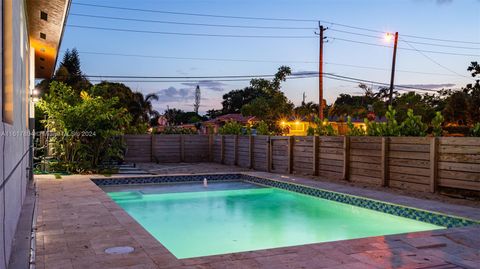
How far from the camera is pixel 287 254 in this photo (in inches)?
166

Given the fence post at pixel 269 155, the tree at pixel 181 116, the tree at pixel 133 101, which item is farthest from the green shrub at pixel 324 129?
the tree at pixel 181 116

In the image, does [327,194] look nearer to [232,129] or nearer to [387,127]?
[387,127]

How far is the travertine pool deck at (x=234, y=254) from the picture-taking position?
12.8 ft

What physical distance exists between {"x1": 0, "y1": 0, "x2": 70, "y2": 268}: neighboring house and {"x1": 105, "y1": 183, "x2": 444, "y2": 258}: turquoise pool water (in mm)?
2378

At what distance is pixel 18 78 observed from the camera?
482 cm

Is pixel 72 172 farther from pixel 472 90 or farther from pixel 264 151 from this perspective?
pixel 472 90

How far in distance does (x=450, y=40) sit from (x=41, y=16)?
26404 mm

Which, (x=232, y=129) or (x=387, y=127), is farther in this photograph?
(x=232, y=129)

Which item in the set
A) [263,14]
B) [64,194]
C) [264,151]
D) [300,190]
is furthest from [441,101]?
[64,194]

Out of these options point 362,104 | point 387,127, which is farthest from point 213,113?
point 387,127

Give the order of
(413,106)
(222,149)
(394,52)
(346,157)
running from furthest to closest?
1. (413,106)
2. (394,52)
3. (222,149)
4. (346,157)

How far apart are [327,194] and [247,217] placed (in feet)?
5.91

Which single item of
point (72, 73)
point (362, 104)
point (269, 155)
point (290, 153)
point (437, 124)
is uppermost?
point (72, 73)

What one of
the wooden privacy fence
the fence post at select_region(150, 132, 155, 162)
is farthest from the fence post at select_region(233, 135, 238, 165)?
the fence post at select_region(150, 132, 155, 162)
